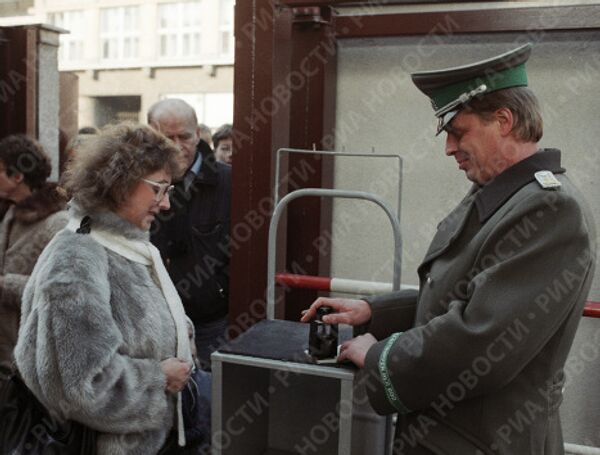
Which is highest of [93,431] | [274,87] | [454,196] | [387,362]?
[274,87]

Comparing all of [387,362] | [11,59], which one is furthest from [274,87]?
[11,59]

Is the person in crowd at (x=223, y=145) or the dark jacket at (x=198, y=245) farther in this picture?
the person in crowd at (x=223, y=145)

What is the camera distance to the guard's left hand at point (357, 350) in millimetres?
1776

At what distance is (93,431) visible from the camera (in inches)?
75.4

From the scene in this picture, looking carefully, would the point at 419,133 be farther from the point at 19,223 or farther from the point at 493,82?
the point at 19,223

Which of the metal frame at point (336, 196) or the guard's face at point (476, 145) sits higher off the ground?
the guard's face at point (476, 145)

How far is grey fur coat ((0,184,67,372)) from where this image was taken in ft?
10.0

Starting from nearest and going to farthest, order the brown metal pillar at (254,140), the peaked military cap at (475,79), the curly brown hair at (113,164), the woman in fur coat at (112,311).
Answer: the peaked military cap at (475,79) → the woman in fur coat at (112,311) → the curly brown hair at (113,164) → the brown metal pillar at (254,140)

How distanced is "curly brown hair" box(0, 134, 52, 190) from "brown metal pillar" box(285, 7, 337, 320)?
1225mm

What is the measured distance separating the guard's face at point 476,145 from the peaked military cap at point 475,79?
0.03 metres

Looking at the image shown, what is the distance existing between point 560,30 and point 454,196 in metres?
0.92

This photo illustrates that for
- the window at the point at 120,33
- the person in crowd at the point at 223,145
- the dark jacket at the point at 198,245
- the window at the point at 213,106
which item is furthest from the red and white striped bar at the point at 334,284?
the window at the point at 120,33

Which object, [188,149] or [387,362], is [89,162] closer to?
[387,362]

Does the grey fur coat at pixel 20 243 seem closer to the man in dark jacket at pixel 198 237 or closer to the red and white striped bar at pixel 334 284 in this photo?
the man in dark jacket at pixel 198 237
